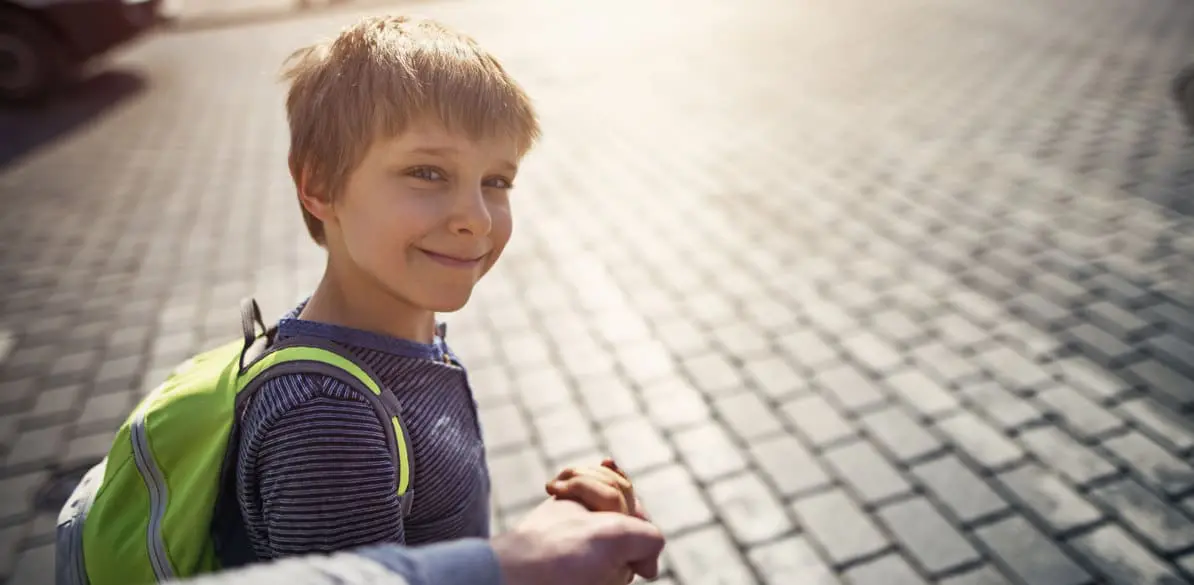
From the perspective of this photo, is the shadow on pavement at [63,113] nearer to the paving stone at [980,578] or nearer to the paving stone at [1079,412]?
the paving stone at [980,578]

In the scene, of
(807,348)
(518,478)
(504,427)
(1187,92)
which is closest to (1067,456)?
(807,348)

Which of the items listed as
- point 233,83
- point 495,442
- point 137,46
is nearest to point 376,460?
point 495,442

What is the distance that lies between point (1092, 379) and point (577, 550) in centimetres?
331

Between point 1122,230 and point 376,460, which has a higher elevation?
point 376,460

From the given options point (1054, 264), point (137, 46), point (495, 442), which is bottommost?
point (495, 442)

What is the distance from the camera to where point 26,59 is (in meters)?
8.02

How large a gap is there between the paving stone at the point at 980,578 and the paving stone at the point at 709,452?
2.74 feet

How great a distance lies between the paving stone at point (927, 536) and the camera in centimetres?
256

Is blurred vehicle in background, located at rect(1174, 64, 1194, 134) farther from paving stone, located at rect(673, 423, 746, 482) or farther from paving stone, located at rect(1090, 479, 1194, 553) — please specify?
paving stone, located at rect(673, 423, 746, 482)

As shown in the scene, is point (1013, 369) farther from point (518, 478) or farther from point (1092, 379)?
point (518, 478)

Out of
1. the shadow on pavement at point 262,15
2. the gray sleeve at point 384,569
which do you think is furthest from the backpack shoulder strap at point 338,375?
the shadow on pavement at point 262,15

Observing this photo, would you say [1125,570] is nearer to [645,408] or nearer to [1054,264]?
[645,408]

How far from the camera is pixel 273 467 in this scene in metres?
1.09

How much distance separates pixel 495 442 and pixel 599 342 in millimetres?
908
